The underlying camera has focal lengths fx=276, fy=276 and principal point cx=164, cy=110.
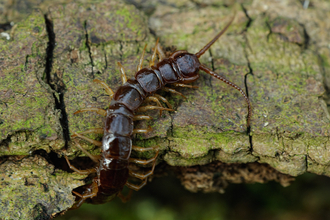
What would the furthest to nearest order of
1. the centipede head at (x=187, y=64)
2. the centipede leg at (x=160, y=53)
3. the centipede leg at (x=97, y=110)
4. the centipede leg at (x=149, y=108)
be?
1. the centipede leg at (x=160, y=53)
2. the centipede head at (x=187, y=64)
3. the centipede leg at (x=149, y=108)
4. the centipede leg at (x=97, y=110)

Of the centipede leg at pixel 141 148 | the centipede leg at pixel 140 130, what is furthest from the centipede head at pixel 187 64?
the centipede leg at pixel 141 148

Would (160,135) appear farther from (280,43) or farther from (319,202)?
(319,202)

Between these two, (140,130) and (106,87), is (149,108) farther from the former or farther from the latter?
(106,87)

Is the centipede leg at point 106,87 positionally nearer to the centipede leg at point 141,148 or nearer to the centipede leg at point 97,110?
the centipede leg at point 97,110

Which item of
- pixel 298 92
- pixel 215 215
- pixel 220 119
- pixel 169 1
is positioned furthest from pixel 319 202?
pixel 169 1

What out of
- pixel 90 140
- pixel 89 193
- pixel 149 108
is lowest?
pixel 89 193

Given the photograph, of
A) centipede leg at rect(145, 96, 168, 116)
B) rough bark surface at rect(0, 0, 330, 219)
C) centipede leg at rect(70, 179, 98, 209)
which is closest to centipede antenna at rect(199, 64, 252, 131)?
rough bark surface at rect(0, 0, 330, 219)

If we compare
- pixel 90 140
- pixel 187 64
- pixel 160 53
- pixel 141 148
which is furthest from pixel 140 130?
pixel 160 53
